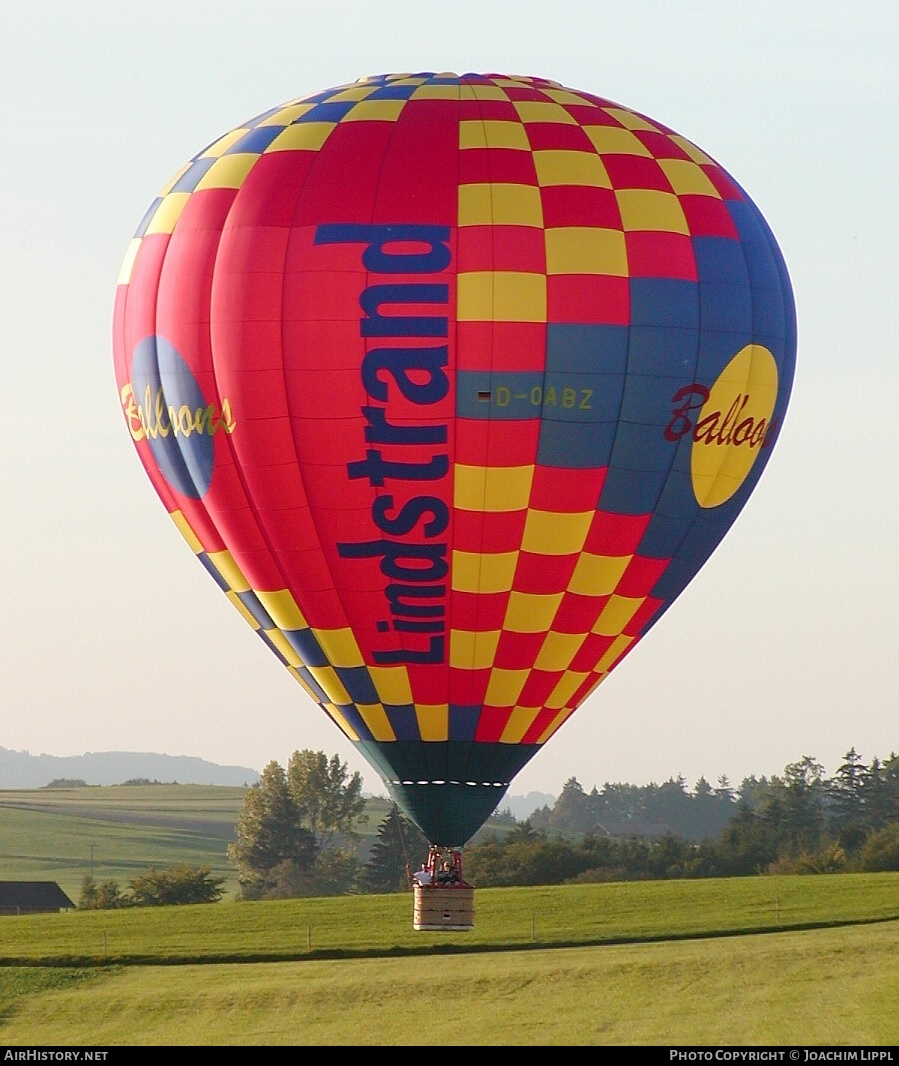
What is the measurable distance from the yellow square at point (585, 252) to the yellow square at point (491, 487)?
255 cm

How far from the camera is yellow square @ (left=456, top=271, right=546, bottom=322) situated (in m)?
26.1

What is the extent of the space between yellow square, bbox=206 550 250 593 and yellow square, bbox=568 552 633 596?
4.43 m

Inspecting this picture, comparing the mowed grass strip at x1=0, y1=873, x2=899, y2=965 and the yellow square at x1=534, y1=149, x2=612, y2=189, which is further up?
the yellow square at x1=534, y1=149, x2=612, y2=189

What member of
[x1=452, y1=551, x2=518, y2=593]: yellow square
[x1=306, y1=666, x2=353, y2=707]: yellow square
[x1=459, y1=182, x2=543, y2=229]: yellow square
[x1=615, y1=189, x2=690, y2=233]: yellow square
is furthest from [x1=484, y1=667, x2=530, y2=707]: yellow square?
[x1=615, y1=189, x2=690, y2=233]: yellow square

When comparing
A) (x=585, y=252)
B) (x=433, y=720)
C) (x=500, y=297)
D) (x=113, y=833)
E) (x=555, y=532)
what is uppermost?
(x=113, y=833)

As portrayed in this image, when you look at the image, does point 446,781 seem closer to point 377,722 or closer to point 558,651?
point 377,722

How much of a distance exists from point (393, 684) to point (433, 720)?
2.30 ft

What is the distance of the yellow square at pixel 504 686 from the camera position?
90.8ft

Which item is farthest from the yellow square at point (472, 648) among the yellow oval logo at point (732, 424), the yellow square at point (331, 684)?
the yellow oval logo at point (732, 424)

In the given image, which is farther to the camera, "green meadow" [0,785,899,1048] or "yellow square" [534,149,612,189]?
"green meadow" [0,785,899,1048]

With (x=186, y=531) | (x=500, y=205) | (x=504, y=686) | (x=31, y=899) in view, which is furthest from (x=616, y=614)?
(x=31, y=899)

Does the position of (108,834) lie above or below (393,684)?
above

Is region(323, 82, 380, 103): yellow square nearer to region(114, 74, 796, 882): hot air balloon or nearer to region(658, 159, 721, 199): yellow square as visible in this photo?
region(114, 74, 796, 882): hot air balloon

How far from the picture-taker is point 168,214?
28625mm
